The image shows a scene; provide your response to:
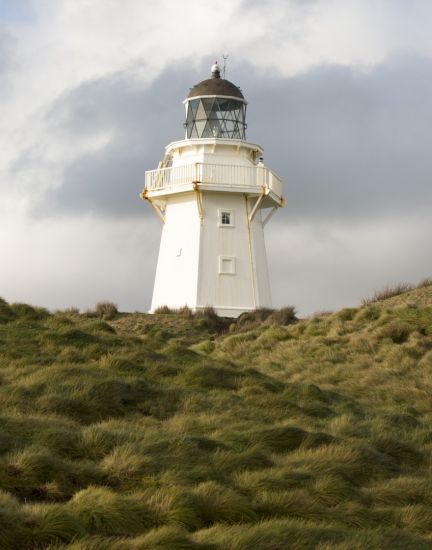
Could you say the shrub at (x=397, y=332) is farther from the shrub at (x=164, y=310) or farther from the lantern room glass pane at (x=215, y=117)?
the lantern room glass pane at (x=215, y=117)

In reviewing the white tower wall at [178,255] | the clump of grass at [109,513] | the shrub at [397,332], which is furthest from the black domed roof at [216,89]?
the clump of grass at [109,513]

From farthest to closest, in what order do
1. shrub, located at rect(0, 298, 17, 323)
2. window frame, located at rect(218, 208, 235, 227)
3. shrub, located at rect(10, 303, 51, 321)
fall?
window frame, located at rect(218, 208, 235, 227)
shrub, located at rect(10, 303, 51, 321)
shrub, located at rect(0, 298, 17, 323)

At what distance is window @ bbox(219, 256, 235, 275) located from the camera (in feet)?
120

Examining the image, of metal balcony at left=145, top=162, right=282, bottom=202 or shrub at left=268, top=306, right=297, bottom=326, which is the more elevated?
metal balcony at left=145, top=162, right=282, bottom=202

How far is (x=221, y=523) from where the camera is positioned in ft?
28.6

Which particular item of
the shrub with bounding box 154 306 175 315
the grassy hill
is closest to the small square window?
the shrub with bounding box 154 306 175 315

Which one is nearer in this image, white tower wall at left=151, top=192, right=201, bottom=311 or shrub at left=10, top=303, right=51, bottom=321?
shrub at left=10, top=303, right=51, bottom=321

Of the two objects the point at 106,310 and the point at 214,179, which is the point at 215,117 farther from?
the point at 106,310

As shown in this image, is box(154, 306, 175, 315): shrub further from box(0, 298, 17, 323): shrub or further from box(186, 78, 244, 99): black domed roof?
box(0, 298, 17, 323): shrub

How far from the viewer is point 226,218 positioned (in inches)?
1471

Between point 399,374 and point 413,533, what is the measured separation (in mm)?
11302

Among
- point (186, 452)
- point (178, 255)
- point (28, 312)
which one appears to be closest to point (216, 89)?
point (178, 255)

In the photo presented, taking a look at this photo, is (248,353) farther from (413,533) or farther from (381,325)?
(413,533)

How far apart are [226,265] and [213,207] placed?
2.35m
